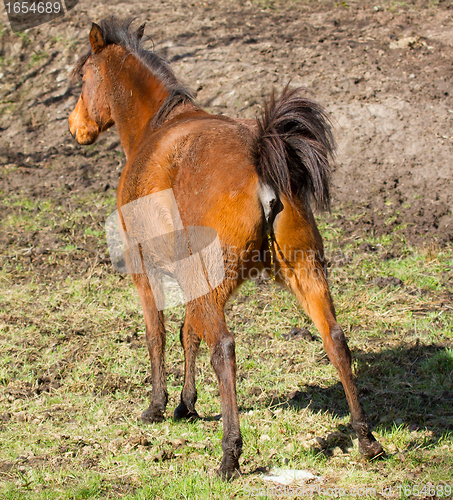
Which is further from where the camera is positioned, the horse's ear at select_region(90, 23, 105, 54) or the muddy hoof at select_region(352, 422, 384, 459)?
the horse's ear at select_region(90, 23, 105, 54)

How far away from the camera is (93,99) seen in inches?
196

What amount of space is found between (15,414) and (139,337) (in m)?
1.55

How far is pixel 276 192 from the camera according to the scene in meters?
3.35

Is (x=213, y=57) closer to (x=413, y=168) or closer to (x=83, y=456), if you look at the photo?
(x=413, y=168)

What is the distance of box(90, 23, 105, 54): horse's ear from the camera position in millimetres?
4746

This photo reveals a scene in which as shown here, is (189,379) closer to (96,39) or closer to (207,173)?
(207,173)

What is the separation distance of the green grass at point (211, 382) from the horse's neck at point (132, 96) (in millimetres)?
1938

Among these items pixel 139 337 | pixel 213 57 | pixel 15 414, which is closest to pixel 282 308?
pixel 139 337

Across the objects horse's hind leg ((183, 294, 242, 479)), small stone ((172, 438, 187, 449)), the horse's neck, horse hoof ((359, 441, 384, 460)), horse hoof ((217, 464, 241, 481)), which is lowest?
small stone ((172, 438, 187, 449))

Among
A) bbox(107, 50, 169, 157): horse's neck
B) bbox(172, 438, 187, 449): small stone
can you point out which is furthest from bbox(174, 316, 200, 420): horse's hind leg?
bbox(107, 50, 169, 157): horse's neck

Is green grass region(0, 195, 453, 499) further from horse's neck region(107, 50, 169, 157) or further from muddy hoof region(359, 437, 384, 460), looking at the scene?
horse's neck region(107, 50, 169, 157)

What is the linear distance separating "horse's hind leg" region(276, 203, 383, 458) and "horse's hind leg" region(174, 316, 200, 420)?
1095 millimetres

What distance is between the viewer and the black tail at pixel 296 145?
3.30 meters

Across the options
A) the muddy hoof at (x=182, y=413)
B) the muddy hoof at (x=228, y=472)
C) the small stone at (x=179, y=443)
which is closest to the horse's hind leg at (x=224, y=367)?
the muddy hoof at (x=228, y=472)
